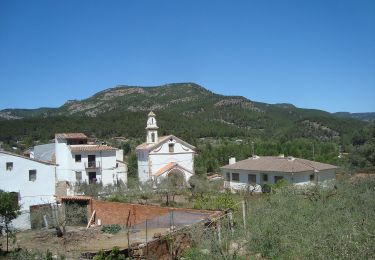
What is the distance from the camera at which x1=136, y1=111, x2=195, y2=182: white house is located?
150 feet

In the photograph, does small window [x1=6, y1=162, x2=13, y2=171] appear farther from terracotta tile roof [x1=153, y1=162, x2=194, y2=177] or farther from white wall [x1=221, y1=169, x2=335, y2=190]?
white wall [x1=221, y1=169, x2=335, y2=190]

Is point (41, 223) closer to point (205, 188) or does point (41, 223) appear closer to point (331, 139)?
point (205, 188)

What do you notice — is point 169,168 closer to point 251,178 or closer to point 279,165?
point 251,178

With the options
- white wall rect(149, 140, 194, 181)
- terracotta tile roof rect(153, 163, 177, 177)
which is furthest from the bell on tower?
terracotta tile roof rect(153, 163, 177, 177)

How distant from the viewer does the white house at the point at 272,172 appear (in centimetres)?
3712

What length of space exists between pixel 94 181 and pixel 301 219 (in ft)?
103

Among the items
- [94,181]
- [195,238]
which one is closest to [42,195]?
[94,181]

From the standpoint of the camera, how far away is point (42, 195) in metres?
30.5

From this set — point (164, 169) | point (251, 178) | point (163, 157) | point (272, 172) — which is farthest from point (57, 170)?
point (272, 172)

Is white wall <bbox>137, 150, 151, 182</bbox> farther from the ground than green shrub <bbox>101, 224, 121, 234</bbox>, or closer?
farther from the ground

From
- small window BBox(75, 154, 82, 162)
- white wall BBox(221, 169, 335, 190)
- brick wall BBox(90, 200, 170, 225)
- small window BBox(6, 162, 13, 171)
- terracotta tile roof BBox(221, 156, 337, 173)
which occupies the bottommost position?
brick wall BBox(90, 200, 170, 225)

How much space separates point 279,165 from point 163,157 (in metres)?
14.1

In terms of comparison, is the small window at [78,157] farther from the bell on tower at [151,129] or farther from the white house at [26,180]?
the white house at [26,180]

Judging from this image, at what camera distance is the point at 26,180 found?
30.4 metres
